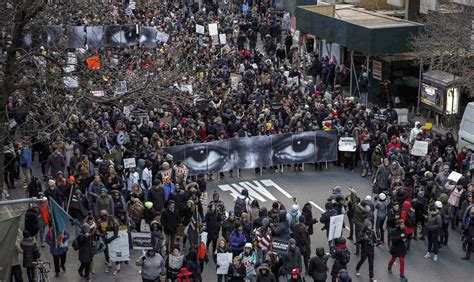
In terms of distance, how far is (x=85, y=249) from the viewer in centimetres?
1841

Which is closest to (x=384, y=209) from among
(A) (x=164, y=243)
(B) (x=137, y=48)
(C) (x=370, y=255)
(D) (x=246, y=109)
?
(C) (x=370, y=255)

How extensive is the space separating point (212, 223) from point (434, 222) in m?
4.61

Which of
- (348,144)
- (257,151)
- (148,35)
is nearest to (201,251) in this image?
(257,151)

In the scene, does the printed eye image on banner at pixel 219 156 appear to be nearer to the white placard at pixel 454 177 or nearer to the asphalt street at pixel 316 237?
the asphalt street at pixel 316 237

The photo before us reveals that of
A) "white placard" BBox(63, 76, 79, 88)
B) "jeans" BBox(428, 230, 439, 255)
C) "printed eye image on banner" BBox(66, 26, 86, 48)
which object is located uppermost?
"white placard" BBox(63, 76, 79, 88)

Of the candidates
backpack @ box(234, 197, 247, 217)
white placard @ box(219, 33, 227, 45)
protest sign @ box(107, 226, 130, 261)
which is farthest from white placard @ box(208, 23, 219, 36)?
protest sign @ box(107, 226, 130, 261)

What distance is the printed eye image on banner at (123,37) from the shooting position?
36219 mm

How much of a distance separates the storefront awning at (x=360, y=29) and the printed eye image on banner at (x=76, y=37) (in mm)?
8215

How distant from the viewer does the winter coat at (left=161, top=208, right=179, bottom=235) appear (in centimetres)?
1973

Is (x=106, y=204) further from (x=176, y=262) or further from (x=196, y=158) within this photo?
(x=196, y=158)

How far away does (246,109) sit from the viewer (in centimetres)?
2898

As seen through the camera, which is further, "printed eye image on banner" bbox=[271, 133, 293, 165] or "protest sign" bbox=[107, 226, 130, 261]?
"printed eye image on banner" bbox=[271, 133, 293, 165]

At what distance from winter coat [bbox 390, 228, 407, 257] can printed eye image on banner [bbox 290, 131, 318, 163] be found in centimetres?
773

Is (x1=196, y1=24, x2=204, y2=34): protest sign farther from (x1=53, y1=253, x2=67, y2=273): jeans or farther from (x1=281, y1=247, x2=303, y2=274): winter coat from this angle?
(x1=281, y1=247, x2=303, y2=274): winter coat
